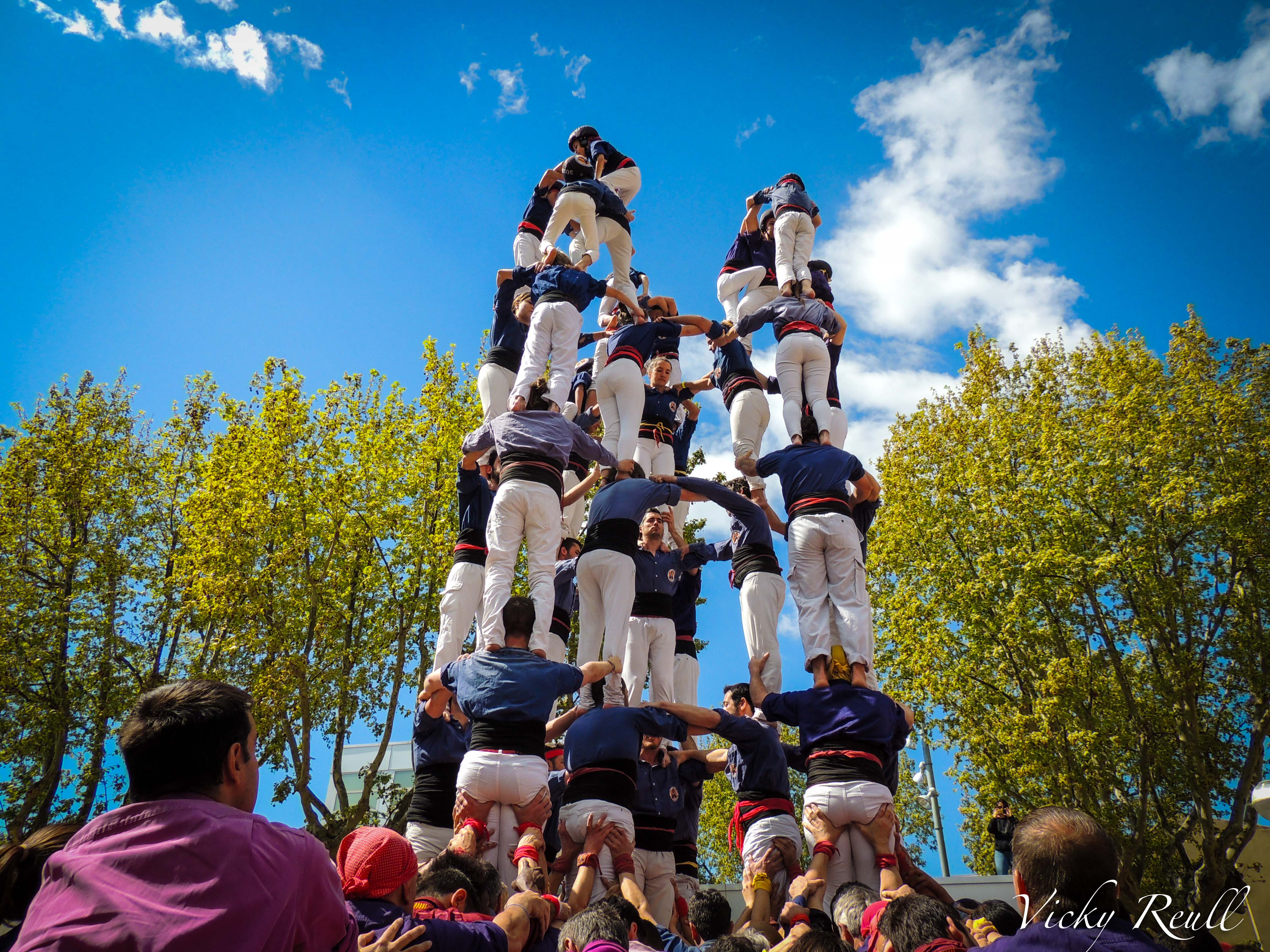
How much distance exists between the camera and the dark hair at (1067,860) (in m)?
2.25

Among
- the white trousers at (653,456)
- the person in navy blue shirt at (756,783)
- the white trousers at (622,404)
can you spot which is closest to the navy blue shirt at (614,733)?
the person in navy blue shirt at (756,783)

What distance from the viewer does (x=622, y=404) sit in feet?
32.6

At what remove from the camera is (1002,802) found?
1352 centimetres

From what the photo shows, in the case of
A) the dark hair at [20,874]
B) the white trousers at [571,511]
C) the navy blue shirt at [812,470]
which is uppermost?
the white trousers at [571,511]

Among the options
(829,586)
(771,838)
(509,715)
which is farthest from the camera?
(829,586)

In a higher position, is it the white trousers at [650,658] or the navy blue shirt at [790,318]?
the navy blue shirt at [790,318]

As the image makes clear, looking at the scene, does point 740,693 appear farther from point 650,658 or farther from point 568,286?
point 568,286

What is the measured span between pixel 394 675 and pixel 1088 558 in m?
13.2

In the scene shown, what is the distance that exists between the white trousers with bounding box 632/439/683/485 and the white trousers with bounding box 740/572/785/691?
2.60 metres

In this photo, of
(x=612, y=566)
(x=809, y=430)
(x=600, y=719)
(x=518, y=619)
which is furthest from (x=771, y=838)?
(x=809, y=430)

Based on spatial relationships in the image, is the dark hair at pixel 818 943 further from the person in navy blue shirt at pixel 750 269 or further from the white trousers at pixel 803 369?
the person in navy blue shirt at pixel 750 269

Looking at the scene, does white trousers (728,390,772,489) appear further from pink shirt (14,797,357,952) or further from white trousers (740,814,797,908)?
pink shirt (14,797,357,952)

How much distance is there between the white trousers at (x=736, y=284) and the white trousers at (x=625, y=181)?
1955mm

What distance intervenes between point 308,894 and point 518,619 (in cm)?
366
